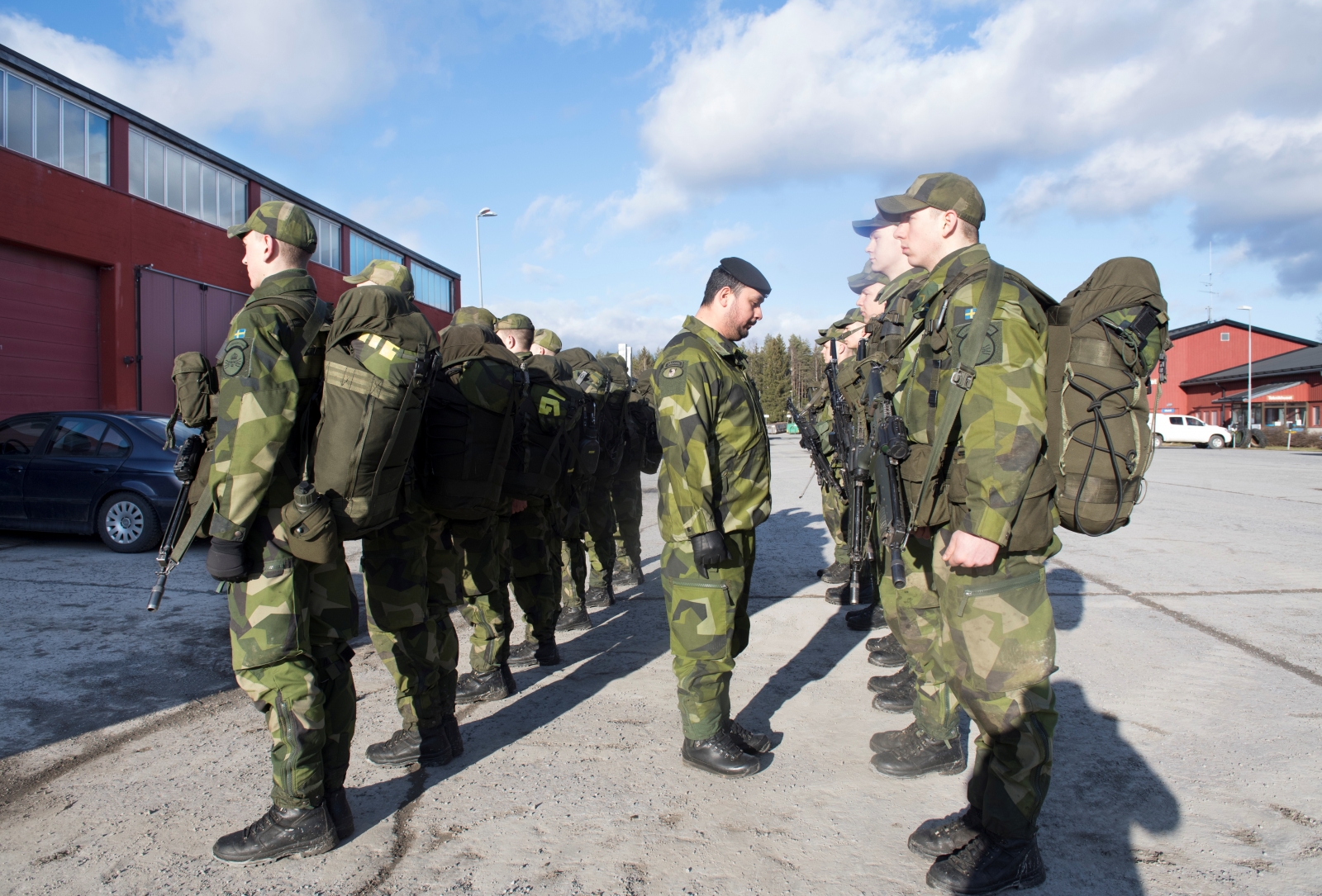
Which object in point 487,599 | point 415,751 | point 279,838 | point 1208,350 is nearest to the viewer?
point 279,838

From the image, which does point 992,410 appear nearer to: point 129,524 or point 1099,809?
point 1099,809

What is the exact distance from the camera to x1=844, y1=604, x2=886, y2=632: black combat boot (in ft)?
17.4

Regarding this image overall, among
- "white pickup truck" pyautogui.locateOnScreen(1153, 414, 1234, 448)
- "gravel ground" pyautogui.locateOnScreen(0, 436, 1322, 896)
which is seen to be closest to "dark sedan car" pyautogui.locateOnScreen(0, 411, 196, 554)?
"gravel ground" pyautogui.locateOnScreen(0, 436, 1322, 896)

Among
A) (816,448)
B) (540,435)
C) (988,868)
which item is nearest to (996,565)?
(988,868)

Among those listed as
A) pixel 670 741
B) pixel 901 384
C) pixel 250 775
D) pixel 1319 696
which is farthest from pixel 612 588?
pixel 1319 696

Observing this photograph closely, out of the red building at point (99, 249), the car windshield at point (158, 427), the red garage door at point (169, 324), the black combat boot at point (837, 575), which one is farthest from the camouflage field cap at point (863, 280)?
the red building at point (99, 249)

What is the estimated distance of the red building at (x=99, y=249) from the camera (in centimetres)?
1469

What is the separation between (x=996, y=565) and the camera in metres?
2.47

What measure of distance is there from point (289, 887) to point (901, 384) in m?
2.66

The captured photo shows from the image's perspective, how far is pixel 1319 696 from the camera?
3.94 m

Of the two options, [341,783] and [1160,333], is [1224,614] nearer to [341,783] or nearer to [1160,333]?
[1160,333]

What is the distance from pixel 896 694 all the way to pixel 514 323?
3.51 metres

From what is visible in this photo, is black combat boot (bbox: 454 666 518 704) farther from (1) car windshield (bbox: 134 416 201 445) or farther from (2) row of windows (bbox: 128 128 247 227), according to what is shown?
(2) row of windows (bbox: 128 128 247 227)

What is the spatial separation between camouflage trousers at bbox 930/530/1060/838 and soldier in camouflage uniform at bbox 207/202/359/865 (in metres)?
2.12
